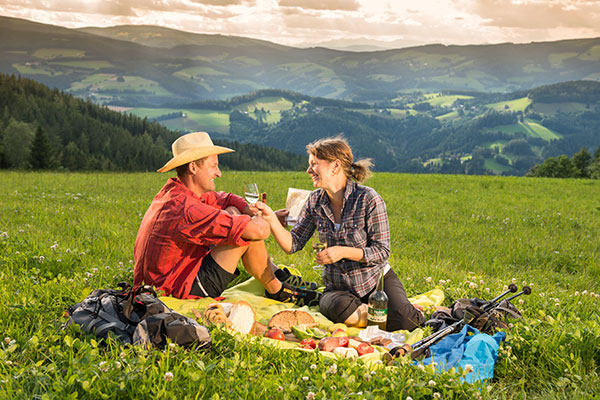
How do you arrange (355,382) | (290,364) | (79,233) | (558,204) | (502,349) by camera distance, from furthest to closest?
(558,204), (79,233), (502,349), (290,364), (355,382)

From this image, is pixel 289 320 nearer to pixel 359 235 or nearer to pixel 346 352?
pixel 346 352

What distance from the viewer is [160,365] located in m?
4.07

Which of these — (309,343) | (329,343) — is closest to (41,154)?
(309,343)

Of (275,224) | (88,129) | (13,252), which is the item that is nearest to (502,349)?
(275,224)

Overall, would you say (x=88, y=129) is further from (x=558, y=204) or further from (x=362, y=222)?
(x=362, y=222)

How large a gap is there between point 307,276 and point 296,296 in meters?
1.11

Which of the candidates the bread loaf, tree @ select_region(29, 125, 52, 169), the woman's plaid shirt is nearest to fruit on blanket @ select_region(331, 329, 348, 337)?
the woman's plaid shirt

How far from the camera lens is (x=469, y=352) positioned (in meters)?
5.02

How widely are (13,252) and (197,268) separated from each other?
3.66m

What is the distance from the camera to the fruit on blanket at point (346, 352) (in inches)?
197

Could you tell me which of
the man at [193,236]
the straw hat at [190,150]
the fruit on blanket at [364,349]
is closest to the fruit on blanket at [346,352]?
the fruit on blanket at [364,349]

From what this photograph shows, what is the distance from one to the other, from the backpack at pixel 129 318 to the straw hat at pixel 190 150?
176 centimetres

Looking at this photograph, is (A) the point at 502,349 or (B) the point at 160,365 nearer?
(B) the point at 160,365

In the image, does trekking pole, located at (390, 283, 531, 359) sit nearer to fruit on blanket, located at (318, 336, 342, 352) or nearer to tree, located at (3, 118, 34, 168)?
fruit on blanket, located at (318, 336, 342, 352)
